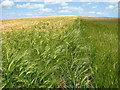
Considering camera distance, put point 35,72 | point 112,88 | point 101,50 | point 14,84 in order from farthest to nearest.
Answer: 1. point 101,50
2. point 35,72
3. point 14,84
4. point 112,88

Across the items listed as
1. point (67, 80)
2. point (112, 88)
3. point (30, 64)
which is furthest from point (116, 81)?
point (30, 64)

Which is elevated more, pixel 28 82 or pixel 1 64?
pixel 1 64

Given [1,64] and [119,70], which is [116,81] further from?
[1,64]

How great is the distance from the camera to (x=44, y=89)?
2.36 metres

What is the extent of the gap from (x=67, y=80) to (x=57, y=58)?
88cm

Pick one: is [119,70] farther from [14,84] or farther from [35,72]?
[14,84]

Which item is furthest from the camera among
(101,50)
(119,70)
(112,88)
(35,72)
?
(101,50)

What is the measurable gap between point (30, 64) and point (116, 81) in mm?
1615

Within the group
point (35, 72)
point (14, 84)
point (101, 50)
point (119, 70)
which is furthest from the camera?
point (101, 50)

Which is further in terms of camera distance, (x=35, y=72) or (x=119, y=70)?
(x=35, y=72)

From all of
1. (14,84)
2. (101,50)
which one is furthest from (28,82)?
(101,50)

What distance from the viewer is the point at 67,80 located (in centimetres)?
250

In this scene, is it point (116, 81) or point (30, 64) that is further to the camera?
point (30, 64)

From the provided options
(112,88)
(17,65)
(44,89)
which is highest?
(17,65)
